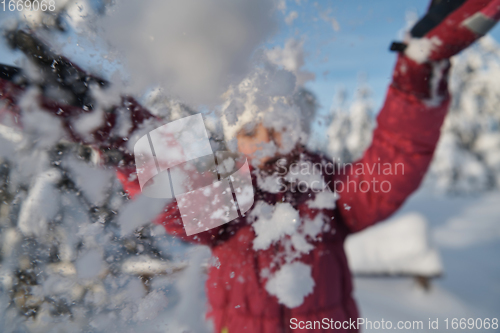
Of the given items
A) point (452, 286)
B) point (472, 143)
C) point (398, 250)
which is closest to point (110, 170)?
point (398, 250)

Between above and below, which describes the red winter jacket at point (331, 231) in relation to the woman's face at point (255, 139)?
below

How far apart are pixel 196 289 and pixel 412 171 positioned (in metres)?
0.39

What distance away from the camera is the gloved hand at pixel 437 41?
28 centimetres

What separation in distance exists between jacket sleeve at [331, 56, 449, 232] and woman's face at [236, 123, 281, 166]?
0.53 feet

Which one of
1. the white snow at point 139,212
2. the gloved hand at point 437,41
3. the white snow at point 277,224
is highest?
the gloved hand at point 437,41

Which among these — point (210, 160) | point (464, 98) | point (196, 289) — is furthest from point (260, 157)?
point (464, 98)

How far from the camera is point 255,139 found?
1.09ft

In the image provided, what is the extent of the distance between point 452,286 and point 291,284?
1875mm

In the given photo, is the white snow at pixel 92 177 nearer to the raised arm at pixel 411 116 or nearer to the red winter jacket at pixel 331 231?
the red winter jacket at pixel 331 231

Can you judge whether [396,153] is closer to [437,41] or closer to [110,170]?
[437,41]

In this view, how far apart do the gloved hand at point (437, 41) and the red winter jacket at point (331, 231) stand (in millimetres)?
11

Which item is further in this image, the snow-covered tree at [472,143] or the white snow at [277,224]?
the snow-covered tree at [472,143]

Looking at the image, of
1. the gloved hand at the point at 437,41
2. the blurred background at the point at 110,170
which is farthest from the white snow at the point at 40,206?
the gloved hand at the point at 437,41

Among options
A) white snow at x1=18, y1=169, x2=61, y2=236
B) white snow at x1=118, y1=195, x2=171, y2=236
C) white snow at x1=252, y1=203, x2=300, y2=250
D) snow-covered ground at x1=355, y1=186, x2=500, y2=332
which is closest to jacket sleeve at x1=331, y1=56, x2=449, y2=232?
white snow at x1=252, y1=203, x2=300, y2=250
